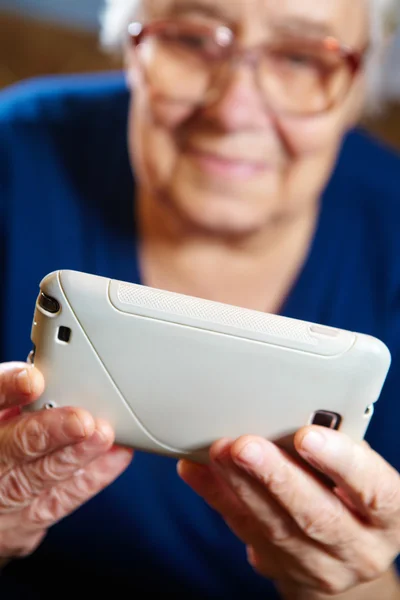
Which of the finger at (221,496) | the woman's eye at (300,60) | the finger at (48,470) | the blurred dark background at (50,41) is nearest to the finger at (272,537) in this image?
the finger at (221,496)

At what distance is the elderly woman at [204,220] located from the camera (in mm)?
714

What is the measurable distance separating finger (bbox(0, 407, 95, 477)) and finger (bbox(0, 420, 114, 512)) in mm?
13

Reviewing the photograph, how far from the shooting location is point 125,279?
89 cm

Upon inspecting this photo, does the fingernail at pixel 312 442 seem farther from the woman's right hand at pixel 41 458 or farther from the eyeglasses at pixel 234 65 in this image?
the eyeglasses at pixel 234 65

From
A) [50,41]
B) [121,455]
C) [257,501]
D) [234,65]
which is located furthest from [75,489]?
[50,41]

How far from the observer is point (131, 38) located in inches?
31.6

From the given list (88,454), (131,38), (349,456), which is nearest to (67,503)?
(88,454)

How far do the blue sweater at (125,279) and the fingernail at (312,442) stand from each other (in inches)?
13.8

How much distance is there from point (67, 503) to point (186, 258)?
0.40m

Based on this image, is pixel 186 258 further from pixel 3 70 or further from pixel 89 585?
pixel 3 70

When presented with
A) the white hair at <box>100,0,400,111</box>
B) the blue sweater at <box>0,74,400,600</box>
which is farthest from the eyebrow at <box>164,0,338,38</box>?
the blue sweater at <box>0,74,400,600</box>

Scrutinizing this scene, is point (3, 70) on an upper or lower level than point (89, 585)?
upper

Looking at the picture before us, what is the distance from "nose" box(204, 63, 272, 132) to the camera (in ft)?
2.44

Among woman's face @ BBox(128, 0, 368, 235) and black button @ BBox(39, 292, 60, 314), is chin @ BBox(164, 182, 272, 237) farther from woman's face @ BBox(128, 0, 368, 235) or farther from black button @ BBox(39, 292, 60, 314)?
black button @ BBox(39, 292, 60, 314)
